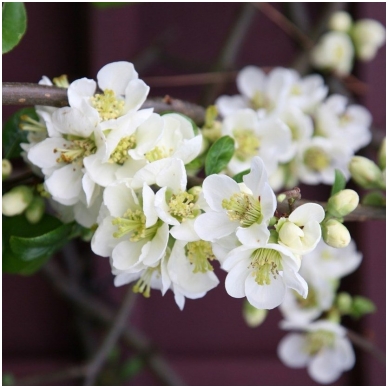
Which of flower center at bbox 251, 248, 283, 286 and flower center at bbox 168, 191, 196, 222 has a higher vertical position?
flower center at bbox 168, 191, 196, 222

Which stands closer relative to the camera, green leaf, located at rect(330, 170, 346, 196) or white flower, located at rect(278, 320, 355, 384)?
green leaf, located at rect(330, 170, 346, 196)

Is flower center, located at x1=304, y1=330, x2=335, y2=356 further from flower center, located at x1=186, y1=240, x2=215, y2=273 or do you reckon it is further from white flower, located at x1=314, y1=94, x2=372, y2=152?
flower center, located at x1=186, y1=240, x2=215, y2=273

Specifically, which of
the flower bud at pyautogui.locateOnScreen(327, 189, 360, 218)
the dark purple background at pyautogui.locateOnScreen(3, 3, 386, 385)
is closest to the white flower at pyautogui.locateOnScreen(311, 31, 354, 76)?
the dark purple background at pyautogui.locateOnScreen(3, 3, 386, 385)

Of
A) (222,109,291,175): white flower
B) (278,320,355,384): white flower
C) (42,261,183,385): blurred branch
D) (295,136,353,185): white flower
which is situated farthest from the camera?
(42,261,183,385): blurred branch

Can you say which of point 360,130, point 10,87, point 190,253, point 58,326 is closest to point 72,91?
point 10,87

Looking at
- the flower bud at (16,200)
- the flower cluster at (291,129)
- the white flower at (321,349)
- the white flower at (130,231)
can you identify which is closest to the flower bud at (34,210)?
the flower bud at (16,200)

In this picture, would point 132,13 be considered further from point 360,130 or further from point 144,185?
point 144,185

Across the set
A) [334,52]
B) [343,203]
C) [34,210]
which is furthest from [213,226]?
[334,52]
